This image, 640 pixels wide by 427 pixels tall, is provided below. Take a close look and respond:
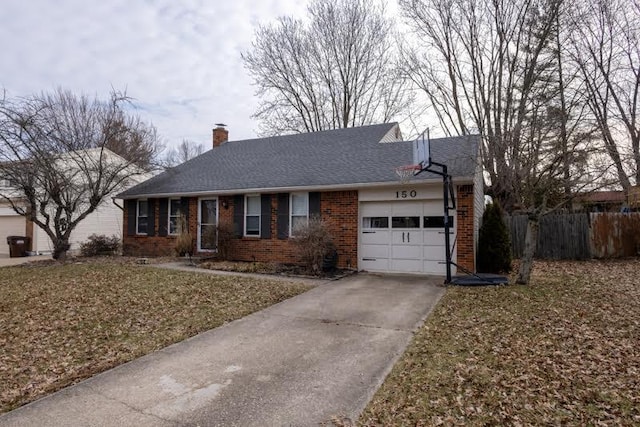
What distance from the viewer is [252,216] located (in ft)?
44.3

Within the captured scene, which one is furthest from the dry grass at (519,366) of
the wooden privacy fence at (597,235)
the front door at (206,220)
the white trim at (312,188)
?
the front door at (206,220)

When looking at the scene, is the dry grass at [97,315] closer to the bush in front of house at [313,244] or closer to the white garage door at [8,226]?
the bush in front of house at [313,244]

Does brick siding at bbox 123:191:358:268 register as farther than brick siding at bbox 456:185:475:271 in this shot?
Yes

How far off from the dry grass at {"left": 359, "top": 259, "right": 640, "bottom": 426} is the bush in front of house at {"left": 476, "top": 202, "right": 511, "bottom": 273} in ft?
11.6

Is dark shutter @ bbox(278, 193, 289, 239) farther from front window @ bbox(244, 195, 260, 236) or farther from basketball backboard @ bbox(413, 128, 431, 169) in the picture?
basketball backboard @ bbox(413, 128, 431, 169)

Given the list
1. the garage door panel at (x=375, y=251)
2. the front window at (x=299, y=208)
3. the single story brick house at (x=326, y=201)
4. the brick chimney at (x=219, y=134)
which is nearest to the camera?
the single story brick house at (x=326, y=201)

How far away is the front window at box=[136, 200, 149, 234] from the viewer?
52.4ft

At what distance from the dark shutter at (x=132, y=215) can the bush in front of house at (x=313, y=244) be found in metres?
8.87

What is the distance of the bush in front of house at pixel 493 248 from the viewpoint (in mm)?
11148

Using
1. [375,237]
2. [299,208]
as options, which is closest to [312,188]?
[299,208]

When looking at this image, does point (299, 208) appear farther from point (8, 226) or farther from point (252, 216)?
point (8, 226)

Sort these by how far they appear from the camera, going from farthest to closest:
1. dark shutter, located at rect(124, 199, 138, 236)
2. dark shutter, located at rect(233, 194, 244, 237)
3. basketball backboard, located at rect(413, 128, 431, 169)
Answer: dark shutter, located at rect(124, 199, 138, 236) < dark shutter, located at rect(233, 194, 244, 237) < basketball backboard, located at rect(413, 128, 431, 169)

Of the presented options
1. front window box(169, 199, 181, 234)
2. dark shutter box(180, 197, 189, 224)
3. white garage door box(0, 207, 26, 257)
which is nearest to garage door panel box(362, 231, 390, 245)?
dark shutter box(180, 197, 189, 224)

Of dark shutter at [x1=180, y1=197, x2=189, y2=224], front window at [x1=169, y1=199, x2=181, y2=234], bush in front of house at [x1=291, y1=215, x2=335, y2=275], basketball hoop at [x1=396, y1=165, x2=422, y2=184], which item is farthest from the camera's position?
front window at [x1=169, y1=199, x2=181, y2=234]
